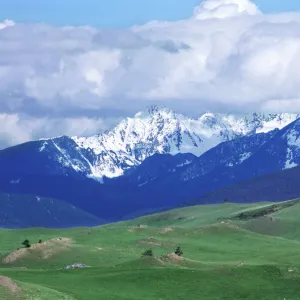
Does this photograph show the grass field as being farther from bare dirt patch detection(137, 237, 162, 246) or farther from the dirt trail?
bare dirt patch detection(137, 237, 162, 246)

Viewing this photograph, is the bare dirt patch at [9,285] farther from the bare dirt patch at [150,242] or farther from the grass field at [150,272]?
the bare dirt patch at [150,242]

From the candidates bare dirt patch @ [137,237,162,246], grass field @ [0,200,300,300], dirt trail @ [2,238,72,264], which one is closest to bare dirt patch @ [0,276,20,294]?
grass field @ [0,200,300,300]

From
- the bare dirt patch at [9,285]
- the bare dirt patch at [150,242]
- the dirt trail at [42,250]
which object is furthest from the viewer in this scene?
the bare dirt patch at [150,242]

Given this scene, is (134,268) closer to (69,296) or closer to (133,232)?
(69,296)

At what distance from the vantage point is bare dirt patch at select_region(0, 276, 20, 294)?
243ft

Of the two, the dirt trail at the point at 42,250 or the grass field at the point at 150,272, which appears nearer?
the grass field at the point at 150,272

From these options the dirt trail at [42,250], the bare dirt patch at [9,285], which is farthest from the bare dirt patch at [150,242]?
the bare dirt patch at [9,285]

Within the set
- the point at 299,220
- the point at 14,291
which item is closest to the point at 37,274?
the point at 14,291

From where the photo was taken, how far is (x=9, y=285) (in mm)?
75438

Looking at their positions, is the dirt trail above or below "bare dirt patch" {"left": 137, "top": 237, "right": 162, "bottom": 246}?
above

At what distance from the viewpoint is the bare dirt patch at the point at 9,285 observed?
7402 cm

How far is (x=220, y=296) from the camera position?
3302 inches

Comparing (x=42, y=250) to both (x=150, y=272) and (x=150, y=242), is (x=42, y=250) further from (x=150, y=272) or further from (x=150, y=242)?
(x=150, y=272)

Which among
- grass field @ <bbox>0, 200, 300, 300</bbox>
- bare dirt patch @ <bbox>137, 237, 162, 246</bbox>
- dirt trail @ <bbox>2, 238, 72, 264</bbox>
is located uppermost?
dirt trail @ <bbox>2, 238, 72, 264</bbox>
